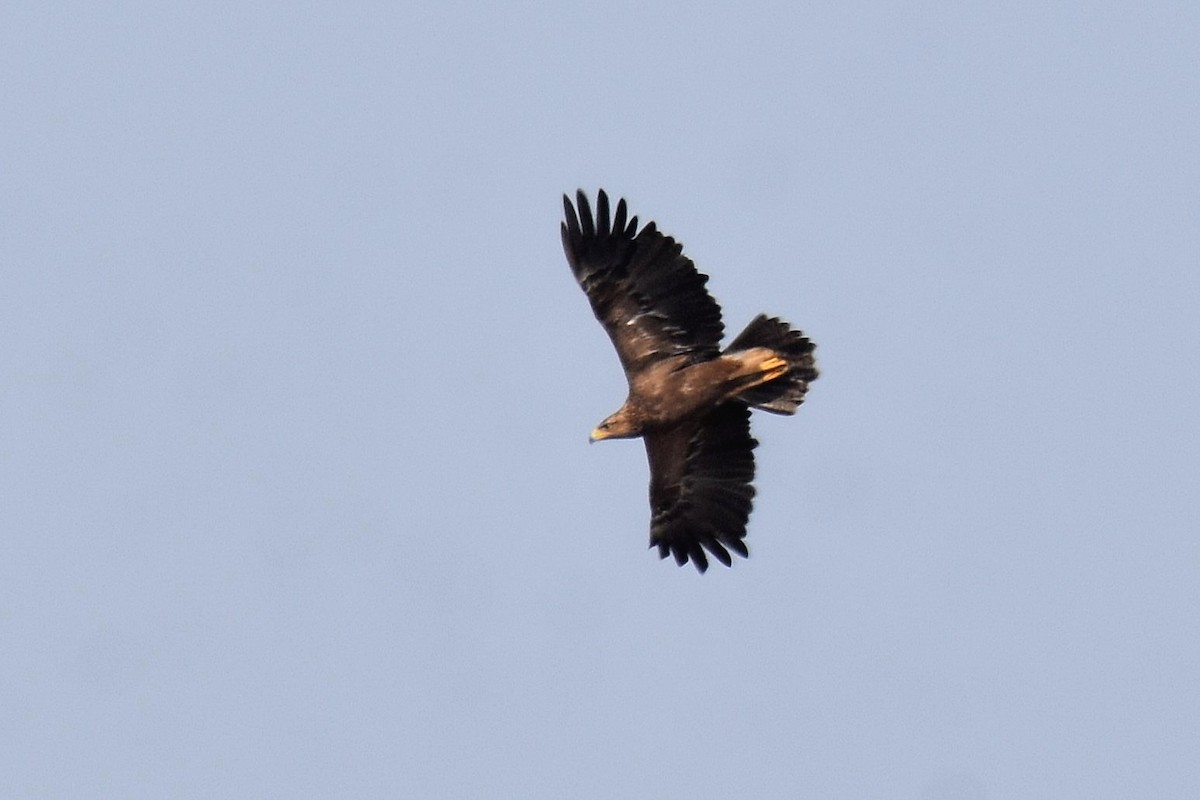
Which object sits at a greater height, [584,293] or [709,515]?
[584,293]

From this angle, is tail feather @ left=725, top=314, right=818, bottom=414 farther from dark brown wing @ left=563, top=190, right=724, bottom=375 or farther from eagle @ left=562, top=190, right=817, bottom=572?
dark brown wing @ left=563, top=190, right=724, bottom=375

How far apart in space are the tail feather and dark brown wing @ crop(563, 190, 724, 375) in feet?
1.55

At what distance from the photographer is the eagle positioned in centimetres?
2145

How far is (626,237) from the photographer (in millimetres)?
21438

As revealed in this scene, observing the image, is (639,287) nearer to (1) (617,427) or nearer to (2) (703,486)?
(1) (617,427)

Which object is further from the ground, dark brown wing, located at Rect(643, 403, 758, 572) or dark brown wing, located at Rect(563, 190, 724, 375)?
dark brown wing, located at Rect(563, 190, 724, 375)

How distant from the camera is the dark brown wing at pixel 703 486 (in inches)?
871

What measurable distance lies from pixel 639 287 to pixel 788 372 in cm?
160

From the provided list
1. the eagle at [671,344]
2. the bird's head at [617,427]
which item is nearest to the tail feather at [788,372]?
the eagle at [671,344]

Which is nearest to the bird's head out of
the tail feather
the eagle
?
the eagle

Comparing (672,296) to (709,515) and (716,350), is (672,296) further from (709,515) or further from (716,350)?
(709,515)

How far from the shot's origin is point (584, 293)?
2178cm

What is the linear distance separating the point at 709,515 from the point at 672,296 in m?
2.27

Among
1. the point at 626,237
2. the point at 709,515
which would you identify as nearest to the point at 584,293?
the point at 626,237
